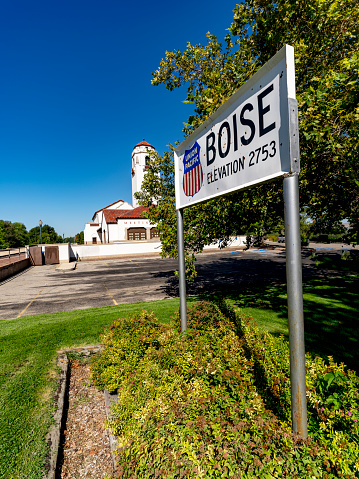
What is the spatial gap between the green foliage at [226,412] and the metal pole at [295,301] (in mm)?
234

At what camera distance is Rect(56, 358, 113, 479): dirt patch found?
9.57ft

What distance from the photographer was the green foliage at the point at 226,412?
6.14 ft

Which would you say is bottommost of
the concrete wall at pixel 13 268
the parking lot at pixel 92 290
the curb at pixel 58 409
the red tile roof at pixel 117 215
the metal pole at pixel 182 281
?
the parking lot at pixel 92 290

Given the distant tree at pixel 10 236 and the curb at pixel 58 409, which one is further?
the distant tree at pixel 10 236

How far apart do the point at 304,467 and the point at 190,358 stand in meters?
1.65

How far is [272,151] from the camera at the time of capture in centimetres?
218

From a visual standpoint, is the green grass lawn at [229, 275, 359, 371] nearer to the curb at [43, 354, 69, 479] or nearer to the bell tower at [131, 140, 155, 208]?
the curb at [43, 354, 69, 479]

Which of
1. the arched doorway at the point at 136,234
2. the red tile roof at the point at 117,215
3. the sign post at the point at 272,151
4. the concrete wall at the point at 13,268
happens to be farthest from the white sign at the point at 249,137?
the arched doorway at the point at 136,234

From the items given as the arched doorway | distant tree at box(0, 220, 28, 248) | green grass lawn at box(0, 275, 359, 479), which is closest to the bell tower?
the arched doorway

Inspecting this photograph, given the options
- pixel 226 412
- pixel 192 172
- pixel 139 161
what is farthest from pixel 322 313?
pixel 139 161

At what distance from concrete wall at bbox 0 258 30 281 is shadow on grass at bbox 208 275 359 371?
15.3m

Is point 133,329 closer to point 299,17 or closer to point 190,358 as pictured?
point 190,358

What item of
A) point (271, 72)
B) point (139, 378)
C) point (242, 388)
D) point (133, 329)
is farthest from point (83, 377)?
point (271, 72)

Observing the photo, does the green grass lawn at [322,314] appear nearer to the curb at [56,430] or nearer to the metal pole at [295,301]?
the metal pole at [295,301]
